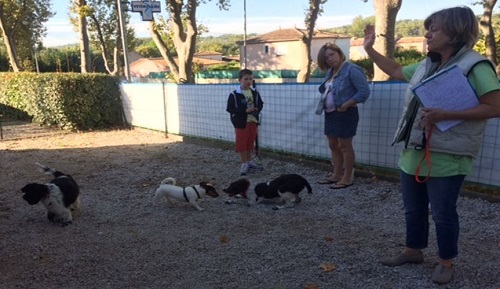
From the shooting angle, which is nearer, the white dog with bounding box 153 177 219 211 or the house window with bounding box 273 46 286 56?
the white dog with bounding box 153 177 219 211

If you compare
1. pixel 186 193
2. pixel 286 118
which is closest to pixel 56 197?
pixel 186 193

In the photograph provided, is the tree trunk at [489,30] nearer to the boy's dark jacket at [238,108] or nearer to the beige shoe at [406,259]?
the boy's dark jacket at [238,108]

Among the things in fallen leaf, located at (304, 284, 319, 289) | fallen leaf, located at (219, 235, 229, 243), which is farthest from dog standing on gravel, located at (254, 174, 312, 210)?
fallen leaf, located at (304, 284, 319, 289)

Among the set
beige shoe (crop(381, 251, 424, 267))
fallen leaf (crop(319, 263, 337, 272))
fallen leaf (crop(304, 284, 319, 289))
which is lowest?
fallen leaf (crop(319, 263, 337, 272))

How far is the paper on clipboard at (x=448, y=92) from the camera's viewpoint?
8.61 feet

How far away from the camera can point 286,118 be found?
7.74m

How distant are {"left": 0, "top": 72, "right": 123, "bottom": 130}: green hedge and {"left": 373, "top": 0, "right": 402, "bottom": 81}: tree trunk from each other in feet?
25.7

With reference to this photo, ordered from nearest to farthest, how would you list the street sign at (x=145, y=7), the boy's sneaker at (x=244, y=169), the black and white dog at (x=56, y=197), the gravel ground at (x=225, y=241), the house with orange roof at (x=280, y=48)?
the gravel ground at (x=225, y=241) → the black and white dog at (x=56, y=197) → the boy's sneaker at (x=244, y=169) → the street sign at (x=145, y=7) → the house with orange roof at (x=280, y=48)

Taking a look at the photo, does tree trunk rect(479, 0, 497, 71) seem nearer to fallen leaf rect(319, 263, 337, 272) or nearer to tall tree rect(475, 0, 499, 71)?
tall tree rect(475, 0, 499, 71)

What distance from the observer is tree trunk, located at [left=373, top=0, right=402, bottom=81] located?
792 centimetres

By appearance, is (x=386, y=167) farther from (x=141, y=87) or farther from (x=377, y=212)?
(x=141, y=87)

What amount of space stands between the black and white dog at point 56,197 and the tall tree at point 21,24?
72.0 ft

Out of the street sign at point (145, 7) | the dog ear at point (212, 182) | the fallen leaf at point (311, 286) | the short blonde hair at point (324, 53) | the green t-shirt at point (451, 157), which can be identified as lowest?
the dog ear at point (212, 182)

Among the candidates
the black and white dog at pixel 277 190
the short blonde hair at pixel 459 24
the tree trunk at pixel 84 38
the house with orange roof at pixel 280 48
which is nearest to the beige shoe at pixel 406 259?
the short blonde hair at pixel 459 24
